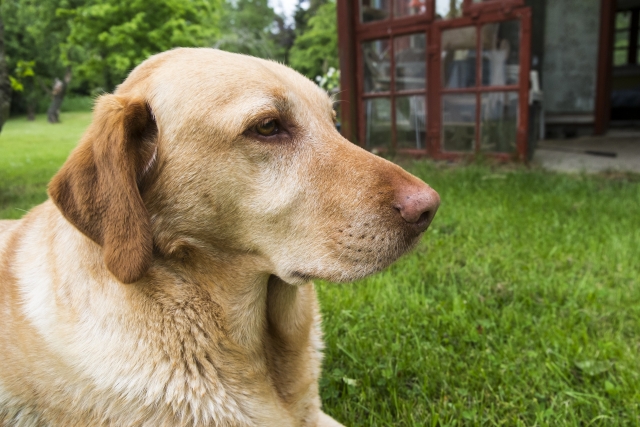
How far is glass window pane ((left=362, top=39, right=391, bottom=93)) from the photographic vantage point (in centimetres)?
765

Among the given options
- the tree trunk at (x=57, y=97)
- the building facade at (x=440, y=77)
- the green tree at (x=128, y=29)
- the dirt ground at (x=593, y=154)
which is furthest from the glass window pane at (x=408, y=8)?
the tree trunk at (x=57, y=97)

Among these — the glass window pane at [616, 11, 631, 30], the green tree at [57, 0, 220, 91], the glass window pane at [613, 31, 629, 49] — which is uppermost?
the green tree at [57, 0, 220, 91]

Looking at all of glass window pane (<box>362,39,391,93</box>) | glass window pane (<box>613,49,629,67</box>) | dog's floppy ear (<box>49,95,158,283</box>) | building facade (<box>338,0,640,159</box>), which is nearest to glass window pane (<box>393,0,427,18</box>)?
building facade (<box>338,0,640,159</box>)

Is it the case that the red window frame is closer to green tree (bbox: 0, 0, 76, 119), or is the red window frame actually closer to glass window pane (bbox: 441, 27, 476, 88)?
glass window pane (bbox: 441, 27, 476, 88)

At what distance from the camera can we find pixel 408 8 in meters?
7.28

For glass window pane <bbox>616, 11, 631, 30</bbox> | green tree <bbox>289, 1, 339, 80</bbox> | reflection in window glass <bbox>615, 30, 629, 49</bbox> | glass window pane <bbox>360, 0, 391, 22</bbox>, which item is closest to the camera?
glass window pane <bbox>360, 0, 391, 22</bbox>

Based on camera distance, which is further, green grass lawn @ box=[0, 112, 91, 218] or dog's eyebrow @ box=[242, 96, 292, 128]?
green grass lawn @ box=[0, 112, 91, 218]

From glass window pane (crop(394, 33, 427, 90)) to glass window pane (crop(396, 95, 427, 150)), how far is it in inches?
8.1

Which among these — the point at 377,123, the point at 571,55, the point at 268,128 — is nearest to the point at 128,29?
the point at 377,123

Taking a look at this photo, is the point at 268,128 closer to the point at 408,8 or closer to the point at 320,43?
the point at 408,8

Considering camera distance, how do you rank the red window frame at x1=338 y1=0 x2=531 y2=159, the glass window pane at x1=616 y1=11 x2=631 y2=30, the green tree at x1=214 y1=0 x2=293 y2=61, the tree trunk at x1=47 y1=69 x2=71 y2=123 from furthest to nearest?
the green tree at x1=214 y1=0 x2=293 y2=61
the tree trunk at x1=47 y1=69 x2=71 y2=123
the glass window pane at x1=616 y1=11 x2=631 y2=30
the red window frame at x1=338 y1=0 x2=531 y2=159

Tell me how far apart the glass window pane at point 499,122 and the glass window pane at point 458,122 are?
0.15 metres

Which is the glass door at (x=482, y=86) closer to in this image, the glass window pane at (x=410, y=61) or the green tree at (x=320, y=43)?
the glass window pane at (x=410, y=61)

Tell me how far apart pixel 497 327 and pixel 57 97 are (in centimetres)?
2779
